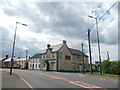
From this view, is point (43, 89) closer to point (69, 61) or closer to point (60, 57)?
point (60, 57)

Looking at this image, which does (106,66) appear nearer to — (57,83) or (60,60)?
(60,60)

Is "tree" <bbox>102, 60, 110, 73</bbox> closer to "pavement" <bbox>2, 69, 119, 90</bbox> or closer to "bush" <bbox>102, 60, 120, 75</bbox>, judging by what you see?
"bush" <bbox>102, 60, 120, 75</bbox>

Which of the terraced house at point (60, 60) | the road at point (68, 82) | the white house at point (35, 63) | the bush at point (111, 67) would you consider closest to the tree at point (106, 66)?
the bush at point (111, 67)

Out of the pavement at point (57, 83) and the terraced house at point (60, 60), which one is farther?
the terraced house at point (60, 60)

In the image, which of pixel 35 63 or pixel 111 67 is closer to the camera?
pixel 111 67

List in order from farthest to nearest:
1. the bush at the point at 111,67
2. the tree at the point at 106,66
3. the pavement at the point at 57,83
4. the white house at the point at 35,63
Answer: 1. the white house at the point at 35,63
2. the tree at the point at 106,66
3. the bush at the point at 111,67
4. the pavement at the point at 57,83

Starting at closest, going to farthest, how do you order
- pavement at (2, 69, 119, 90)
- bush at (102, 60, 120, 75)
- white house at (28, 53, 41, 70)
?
pavement at (2, 69, 119, 90), bush at (102, 60, 120, 75), white house at (28, 53, 41, 70)

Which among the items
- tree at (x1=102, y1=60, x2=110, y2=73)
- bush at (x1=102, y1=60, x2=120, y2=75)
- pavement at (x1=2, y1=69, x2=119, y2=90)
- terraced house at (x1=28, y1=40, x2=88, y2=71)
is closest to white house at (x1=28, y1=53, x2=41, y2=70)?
terraced house at (x1=28, y1=40, x2=88, y2=71)

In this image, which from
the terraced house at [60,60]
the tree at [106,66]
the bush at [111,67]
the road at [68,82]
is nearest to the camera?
the road at [68,82]

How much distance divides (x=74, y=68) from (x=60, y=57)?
818cm

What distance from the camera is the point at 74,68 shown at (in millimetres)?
50969

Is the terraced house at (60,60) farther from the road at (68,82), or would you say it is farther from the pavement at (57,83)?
the pavement at (57,83)

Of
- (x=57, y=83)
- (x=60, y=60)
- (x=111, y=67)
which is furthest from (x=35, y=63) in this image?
(x=57, y=83)

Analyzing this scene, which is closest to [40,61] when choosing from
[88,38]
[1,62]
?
[88,38]
